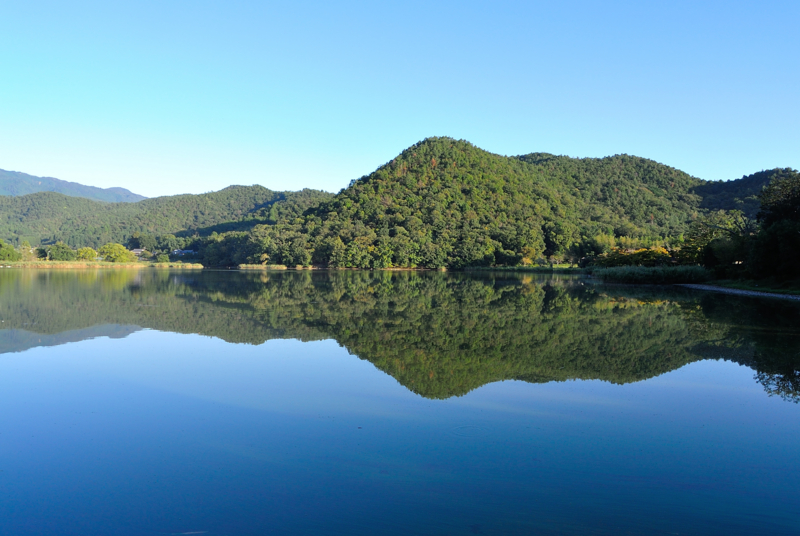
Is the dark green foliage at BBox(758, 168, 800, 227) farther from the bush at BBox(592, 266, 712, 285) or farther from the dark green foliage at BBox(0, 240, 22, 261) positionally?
the dark green foliage at BBox(0, 240, 22, 261)

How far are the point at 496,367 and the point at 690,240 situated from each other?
4072 cm

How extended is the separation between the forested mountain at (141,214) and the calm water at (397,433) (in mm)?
109711

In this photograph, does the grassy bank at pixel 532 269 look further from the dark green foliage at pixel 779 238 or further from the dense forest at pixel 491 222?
the dark green foliage at pixel 779 238

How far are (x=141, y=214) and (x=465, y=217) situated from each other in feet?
339

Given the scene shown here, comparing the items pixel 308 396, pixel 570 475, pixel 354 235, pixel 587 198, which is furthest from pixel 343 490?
pixel 587 198

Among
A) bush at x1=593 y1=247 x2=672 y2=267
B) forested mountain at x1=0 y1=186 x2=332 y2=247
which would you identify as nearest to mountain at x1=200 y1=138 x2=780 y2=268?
bush at x1=593 y1=247 x2=672 y2=267

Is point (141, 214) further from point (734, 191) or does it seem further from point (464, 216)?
point (734, 191)

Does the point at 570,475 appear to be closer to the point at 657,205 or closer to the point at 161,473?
the point at 161,473

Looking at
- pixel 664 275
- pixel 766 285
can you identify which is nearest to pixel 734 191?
pixel 664 275

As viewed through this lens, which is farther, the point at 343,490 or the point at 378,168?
the point at 378,168

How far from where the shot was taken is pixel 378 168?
336 feet

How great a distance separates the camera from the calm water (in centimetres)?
386

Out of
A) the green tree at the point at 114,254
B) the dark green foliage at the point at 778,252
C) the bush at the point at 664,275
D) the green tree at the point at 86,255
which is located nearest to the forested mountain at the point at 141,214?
the green tree at the point at 114,254

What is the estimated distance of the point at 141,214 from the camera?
14700cm
